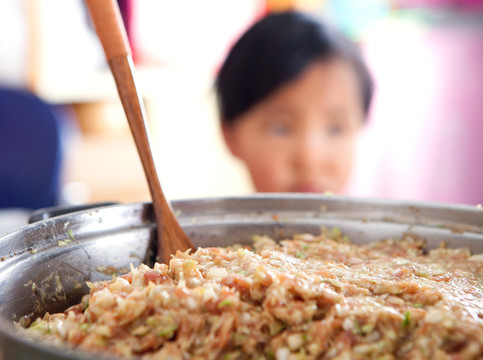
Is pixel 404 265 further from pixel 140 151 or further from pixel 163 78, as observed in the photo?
pixel 163 78

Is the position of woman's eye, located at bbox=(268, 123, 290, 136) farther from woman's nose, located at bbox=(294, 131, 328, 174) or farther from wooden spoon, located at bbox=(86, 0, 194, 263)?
wooden spoon, located at bbox=(86, 0, 194, 263)

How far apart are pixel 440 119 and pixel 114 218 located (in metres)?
4.19

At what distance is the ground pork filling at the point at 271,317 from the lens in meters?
0.83

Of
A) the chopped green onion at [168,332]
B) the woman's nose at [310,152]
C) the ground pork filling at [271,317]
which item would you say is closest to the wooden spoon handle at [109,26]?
the ground pork filling at [271,317]

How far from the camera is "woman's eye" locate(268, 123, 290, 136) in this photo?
103 inches

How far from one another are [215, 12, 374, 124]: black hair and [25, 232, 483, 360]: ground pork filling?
174 centimetres

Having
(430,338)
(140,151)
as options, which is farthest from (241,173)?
(430,338)

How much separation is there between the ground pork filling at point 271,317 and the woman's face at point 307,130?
1.56 metres

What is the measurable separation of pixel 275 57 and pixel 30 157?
196 cm

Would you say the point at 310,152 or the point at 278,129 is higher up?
the point at 278,129

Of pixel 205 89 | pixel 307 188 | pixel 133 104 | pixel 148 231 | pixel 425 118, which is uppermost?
pixel 205 89

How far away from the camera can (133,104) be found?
130 centimetres

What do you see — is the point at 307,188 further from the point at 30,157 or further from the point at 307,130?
the point at 30,157

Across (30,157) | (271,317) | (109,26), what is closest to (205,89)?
(30,157)
